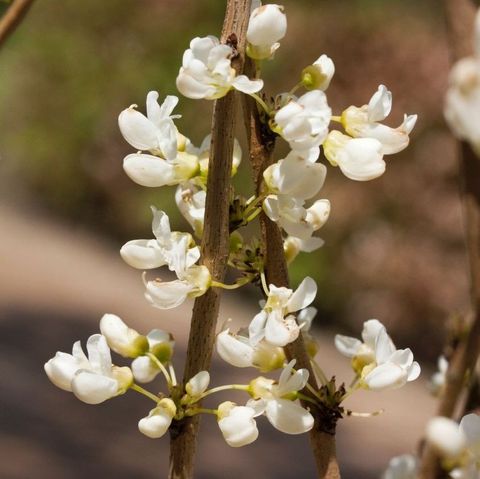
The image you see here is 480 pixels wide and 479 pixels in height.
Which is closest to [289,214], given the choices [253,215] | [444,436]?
[253,215]

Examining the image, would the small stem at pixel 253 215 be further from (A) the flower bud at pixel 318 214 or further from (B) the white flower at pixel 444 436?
(B) the white flower at pixel 444 436

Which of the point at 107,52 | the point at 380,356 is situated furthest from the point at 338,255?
the point at 380,356

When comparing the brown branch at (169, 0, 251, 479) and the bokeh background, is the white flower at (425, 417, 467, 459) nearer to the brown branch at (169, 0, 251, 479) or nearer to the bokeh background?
the brown branch at (169, 0, 251, 479)

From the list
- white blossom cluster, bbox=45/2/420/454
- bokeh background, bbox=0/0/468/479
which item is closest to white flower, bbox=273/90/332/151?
white blossom cluster, bbox=45/2/420/454

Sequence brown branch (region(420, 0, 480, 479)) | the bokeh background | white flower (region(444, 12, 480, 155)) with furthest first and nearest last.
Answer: the bokeh background, brown branch (region(420, 0, 480, 479)), white flower (region(444, 12, 480, 155))

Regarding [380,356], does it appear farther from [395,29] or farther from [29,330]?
[395,29]

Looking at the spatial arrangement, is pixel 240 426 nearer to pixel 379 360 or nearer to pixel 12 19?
pixel 379 360
